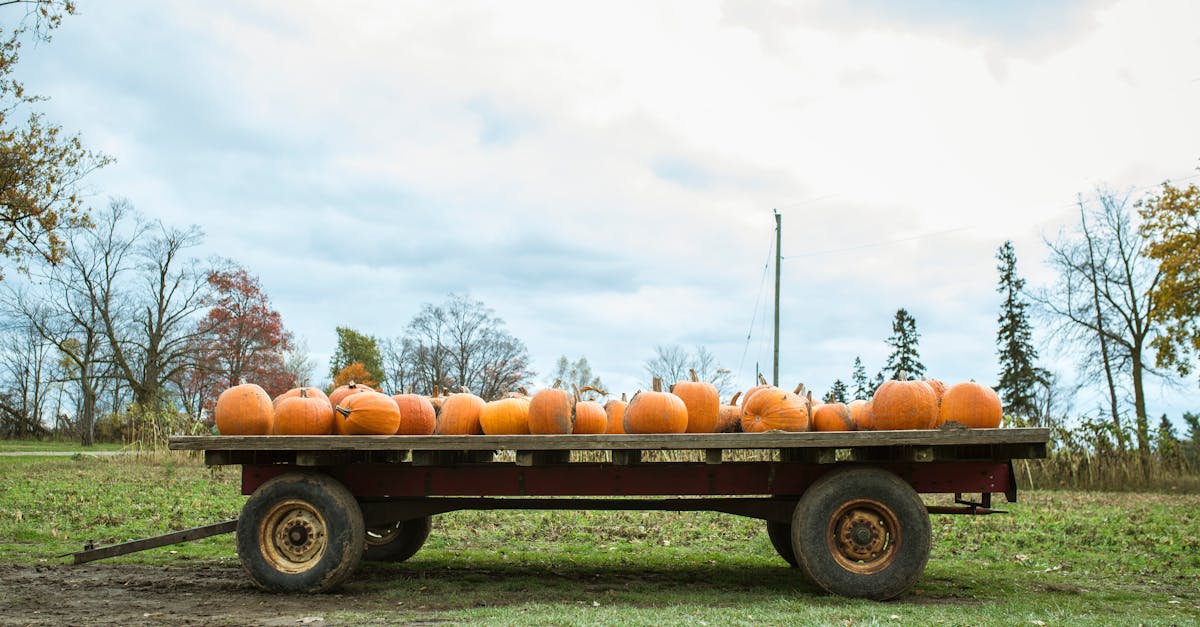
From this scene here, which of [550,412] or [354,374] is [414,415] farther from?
[354,374]

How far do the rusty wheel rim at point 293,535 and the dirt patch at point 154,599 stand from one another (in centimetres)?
30

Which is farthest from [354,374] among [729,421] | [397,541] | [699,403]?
[699,403]

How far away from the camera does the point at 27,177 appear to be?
19578 mm

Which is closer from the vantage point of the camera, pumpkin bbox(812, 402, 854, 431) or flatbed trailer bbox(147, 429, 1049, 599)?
flatbed trailer bbox(147, 429, 1049, 599)

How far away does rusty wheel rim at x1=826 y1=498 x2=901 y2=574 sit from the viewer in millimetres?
6746

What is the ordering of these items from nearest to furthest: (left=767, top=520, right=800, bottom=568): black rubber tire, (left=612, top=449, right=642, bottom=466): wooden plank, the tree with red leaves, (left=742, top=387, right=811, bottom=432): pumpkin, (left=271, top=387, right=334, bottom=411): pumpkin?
(left=612, top=449, right=642, bottom=466): wooden plank → (left=742, top=387, right=811, bottom=432): pumpkin → (left=271, top=387, right=334, bottom=411): pumpkin → (left=767, top=520, right=800, bottom=568): black rubber tire → the tree with red leaves

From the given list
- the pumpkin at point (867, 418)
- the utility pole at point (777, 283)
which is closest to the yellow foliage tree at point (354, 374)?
the utility pole at point (777, 283)

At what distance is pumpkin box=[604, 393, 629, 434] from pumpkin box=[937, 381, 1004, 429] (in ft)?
8.17

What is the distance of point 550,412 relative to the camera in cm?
696

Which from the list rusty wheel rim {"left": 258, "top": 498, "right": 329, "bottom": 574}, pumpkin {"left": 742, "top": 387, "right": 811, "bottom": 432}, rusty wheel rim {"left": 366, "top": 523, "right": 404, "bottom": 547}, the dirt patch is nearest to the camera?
the dirt patch

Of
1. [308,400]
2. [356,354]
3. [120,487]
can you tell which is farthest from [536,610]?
[356,354]

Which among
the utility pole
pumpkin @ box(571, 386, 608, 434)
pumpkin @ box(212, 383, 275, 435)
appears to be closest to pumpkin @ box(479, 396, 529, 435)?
pumpkin @ box(571, 386, 608, 434)

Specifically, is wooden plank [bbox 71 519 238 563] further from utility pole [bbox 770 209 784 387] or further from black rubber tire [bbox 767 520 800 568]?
utility pole [bbox 770 209 784 387]

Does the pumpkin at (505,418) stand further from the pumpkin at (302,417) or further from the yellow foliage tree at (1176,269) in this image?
the yellow foliage tree at (1176,269)
